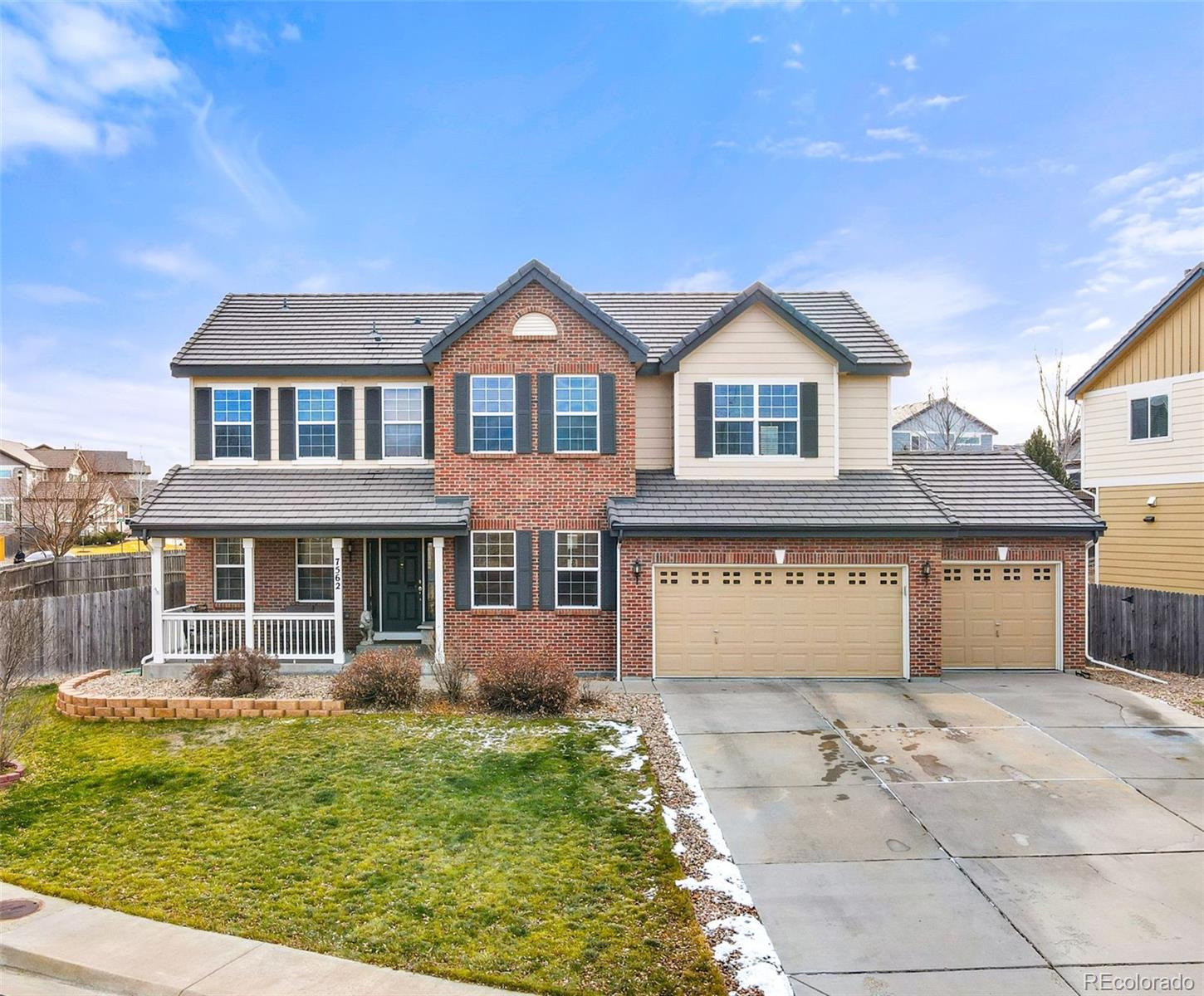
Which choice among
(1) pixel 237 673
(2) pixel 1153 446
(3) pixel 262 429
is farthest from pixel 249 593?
(2) pixel 1153 446

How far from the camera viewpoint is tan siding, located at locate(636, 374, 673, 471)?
14117mm

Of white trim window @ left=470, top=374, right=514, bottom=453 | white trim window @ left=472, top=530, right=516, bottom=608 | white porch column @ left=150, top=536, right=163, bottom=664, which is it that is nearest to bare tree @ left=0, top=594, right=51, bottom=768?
white porch column @ left=150, top=536, right=163, bottom=664

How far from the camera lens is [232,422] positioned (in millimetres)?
14453

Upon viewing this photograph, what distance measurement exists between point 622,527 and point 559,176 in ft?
50.9

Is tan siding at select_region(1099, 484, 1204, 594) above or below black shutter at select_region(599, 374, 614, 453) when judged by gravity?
below

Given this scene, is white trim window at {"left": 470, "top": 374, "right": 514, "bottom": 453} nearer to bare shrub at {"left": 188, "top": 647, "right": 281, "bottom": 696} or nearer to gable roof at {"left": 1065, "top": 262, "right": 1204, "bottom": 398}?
bare shrub at {"left": 188, "top": 647, "right": 281, "bottom": 696}

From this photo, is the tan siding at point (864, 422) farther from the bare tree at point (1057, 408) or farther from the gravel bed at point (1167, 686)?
the bare tree at point (1057, 408)

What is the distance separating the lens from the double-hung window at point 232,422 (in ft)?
47.3

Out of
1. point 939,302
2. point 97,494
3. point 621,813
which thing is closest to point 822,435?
point 621,813

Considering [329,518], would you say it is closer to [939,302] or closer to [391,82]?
[391,82]

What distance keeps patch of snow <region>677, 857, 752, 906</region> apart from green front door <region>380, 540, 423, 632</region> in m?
9.74

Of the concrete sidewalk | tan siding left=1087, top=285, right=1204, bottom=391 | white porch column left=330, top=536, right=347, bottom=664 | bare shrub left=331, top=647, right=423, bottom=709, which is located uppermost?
tan siding left=1087, top=285, right=1204, bottom=391

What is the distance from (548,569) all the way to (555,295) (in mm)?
5327

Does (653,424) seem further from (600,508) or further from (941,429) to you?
(941,429)
